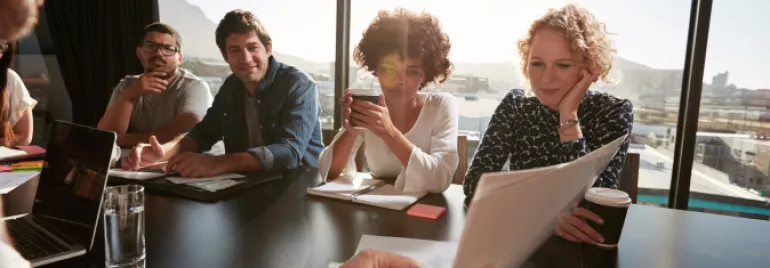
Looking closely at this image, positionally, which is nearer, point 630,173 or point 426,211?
point 426,211

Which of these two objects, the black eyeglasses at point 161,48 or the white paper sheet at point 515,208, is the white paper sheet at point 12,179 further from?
the black eyeglasses at point 161,48

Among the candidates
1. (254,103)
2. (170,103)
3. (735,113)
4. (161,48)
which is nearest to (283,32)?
(161,48)

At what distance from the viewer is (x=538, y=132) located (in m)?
1.59

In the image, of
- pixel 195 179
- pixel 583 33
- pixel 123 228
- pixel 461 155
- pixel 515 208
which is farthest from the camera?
pixel 461 155

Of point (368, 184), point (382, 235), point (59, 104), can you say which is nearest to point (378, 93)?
point (368, 184)

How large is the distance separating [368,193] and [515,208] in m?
0.77

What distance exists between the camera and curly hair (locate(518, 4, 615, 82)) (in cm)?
149

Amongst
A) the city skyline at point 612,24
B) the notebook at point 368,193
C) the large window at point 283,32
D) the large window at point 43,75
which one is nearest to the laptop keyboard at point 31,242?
the notebook at point 368,193

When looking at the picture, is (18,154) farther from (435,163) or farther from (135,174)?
(435,163)

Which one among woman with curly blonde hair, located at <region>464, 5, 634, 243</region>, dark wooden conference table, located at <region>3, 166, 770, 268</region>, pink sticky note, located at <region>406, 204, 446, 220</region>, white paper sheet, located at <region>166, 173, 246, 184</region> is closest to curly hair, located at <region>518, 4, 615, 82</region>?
woman with curly blonde hair, located at <region>464, 5, 634, 243</region>

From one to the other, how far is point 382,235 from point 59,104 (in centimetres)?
382

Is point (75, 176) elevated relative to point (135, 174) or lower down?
elevated

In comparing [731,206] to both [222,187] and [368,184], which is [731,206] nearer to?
[368,184]

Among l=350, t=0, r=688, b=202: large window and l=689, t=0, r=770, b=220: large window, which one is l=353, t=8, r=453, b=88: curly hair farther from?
l=689, t=0, r=770, b=220: large window
